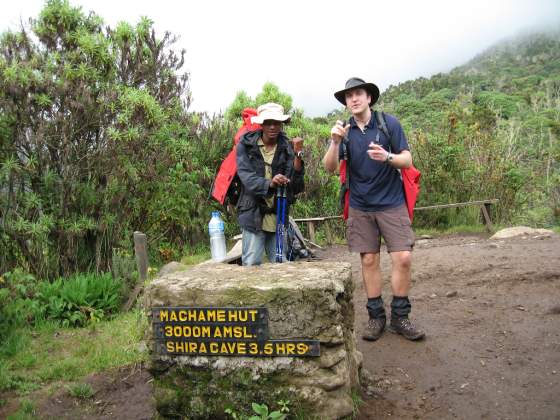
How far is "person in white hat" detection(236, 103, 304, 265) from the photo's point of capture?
12.4ft

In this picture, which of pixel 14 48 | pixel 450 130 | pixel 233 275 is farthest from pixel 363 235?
pixel 450 130

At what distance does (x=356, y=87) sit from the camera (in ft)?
12.3

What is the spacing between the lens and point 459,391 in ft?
10.3

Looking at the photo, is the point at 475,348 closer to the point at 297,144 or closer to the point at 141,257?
the point at 297,144

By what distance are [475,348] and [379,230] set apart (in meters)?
1.13

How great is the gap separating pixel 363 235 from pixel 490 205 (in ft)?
24.4

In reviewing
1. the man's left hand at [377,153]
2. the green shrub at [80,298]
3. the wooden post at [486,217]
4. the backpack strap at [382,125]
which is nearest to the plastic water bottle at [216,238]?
the green shrub at [80,298]

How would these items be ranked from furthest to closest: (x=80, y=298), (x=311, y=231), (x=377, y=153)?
(x=311, y=231) → (x=80, y=298) → (x=377, y=153)

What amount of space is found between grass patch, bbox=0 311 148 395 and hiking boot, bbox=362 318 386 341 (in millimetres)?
1720

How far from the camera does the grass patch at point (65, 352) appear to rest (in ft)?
12.4

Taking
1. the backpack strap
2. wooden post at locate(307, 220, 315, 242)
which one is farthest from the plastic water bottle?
wooden post at locate(307, 220, 315, 242)

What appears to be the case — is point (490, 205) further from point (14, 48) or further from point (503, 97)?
point (503, 97)

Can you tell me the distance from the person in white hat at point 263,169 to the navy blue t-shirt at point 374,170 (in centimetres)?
41

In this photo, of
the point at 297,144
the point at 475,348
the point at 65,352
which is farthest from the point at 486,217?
the point at 65,352
